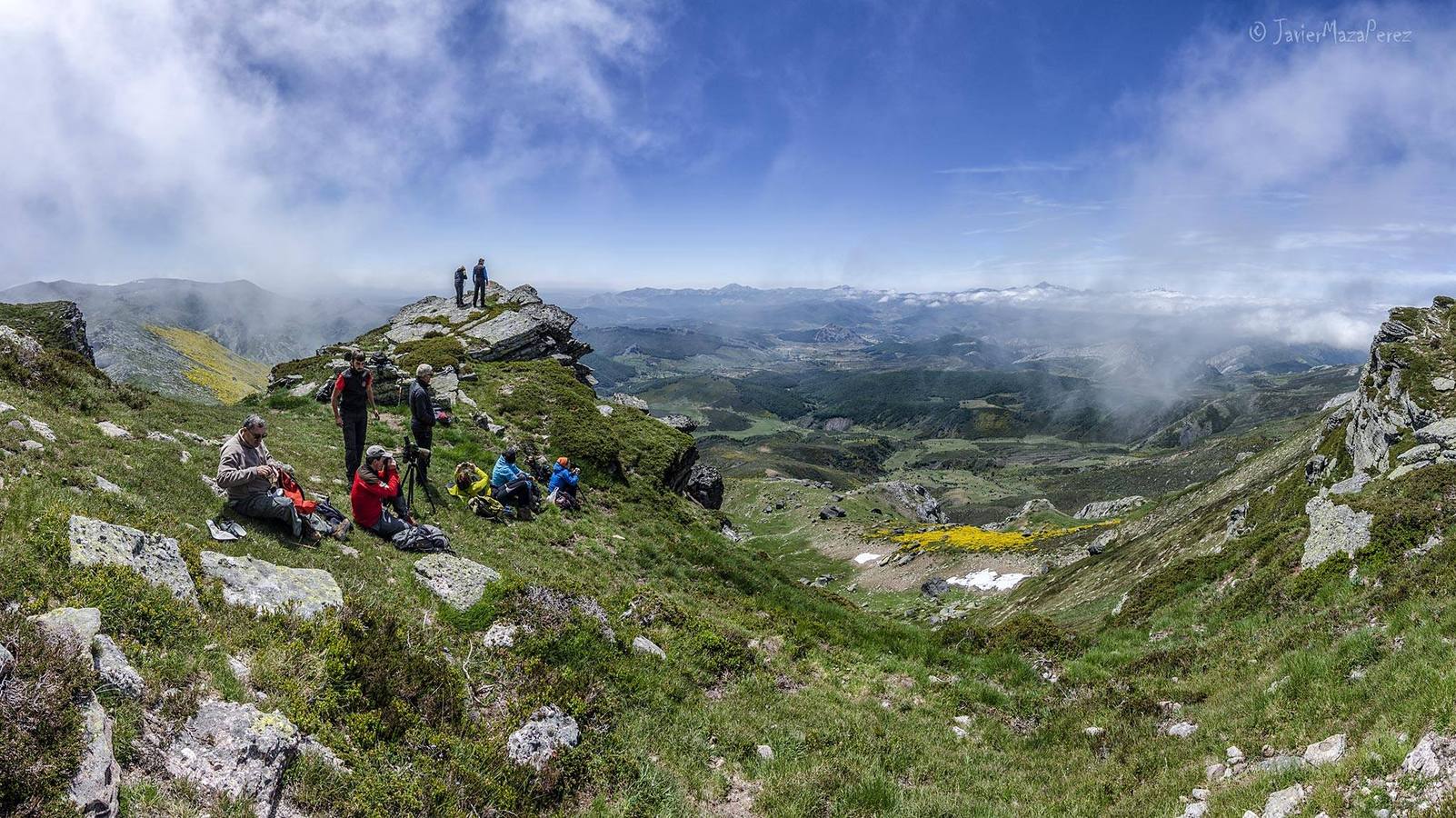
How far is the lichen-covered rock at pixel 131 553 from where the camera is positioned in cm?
770

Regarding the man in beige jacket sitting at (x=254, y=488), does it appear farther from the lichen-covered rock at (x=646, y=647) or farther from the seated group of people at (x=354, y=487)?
the lichen-covered rock at (x=646, y=647)

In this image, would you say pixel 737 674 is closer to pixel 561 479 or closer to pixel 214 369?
pixel 561 479

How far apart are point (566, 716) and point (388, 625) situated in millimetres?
3110

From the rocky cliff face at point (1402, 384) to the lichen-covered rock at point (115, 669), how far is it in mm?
36206

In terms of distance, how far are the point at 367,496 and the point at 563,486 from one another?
9.51 m

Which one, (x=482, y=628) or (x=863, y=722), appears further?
(x=863, y=722)

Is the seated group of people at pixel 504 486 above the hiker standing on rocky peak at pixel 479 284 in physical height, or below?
below

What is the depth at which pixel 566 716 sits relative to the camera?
30.1 feet

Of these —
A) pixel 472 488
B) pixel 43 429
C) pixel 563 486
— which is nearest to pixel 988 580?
pixel 563 486

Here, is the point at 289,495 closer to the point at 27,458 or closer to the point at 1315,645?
the point at 27,458

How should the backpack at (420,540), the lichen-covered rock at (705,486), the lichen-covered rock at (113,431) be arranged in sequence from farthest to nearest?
the lichen-covered rock at (705,486) < the lichen-covered rock at (113,431) < the backpack at (420,540)

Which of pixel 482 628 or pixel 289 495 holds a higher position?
pixel 289 495

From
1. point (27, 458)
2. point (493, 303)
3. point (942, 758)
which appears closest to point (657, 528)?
point (942, 758)

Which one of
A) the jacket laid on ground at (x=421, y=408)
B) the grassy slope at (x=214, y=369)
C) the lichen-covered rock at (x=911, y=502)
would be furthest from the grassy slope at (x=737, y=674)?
the lichen-covered rock at (x=911, y=502)
